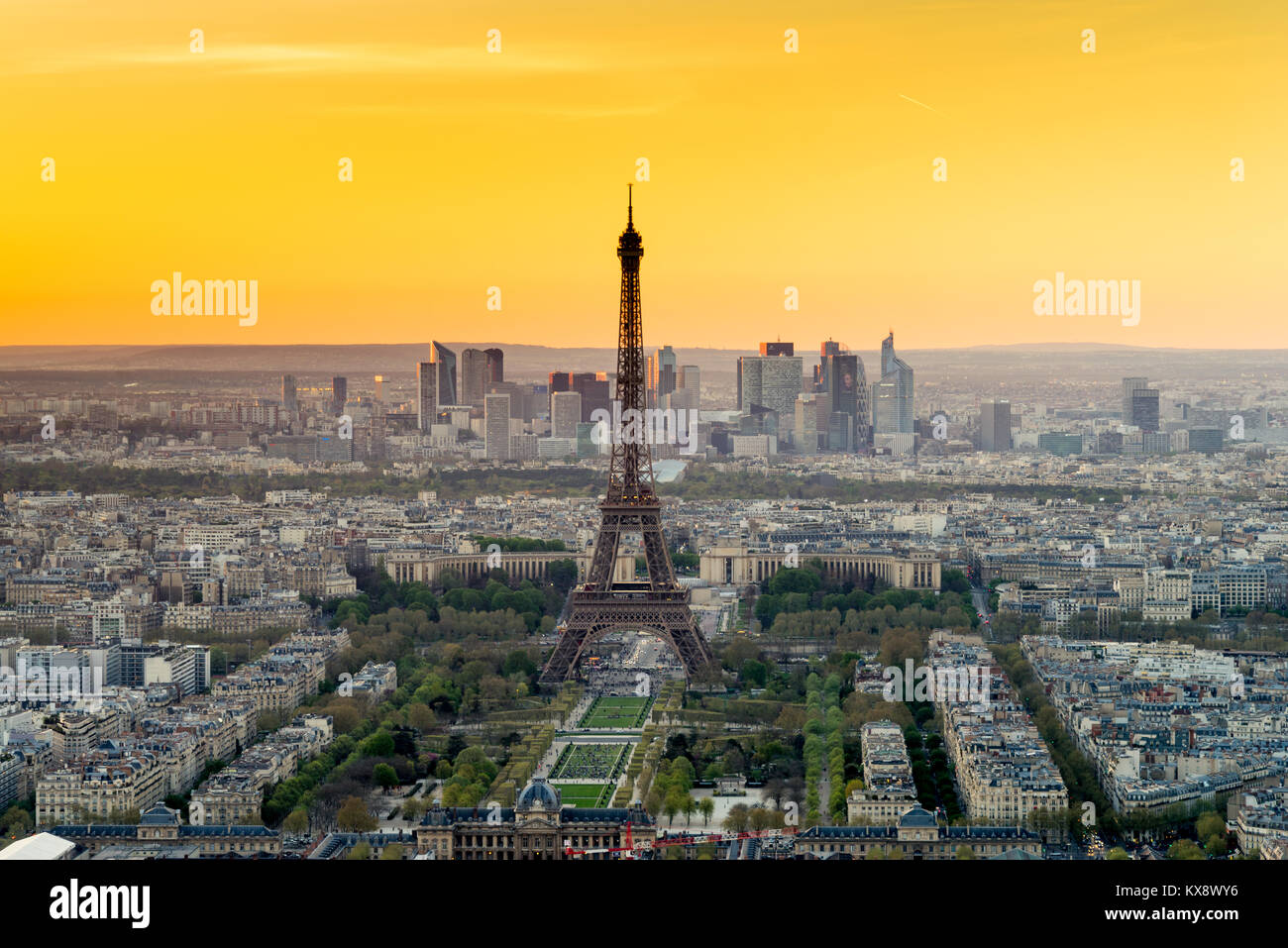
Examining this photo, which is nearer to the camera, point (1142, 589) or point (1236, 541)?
point (1142, 589)

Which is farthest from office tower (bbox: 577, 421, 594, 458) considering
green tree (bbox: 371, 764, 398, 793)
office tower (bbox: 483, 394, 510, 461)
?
green tree (bbox: 371, 764, 398, 793)

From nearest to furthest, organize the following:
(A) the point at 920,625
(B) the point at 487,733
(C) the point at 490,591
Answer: (B) the point at 487,733 → (A) the point at 920,625 → (C) the point at 490,591

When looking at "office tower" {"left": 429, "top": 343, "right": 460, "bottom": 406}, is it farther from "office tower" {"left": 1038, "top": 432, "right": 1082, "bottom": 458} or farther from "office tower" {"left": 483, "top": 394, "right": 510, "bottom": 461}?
"office tower" {"left": 1038, "top": 432, "right": 1082, "bottom": 458}

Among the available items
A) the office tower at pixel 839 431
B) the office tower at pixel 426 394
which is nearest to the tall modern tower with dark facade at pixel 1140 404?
the office tower at pixel 839 431

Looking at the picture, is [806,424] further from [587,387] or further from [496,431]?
[496,431]
